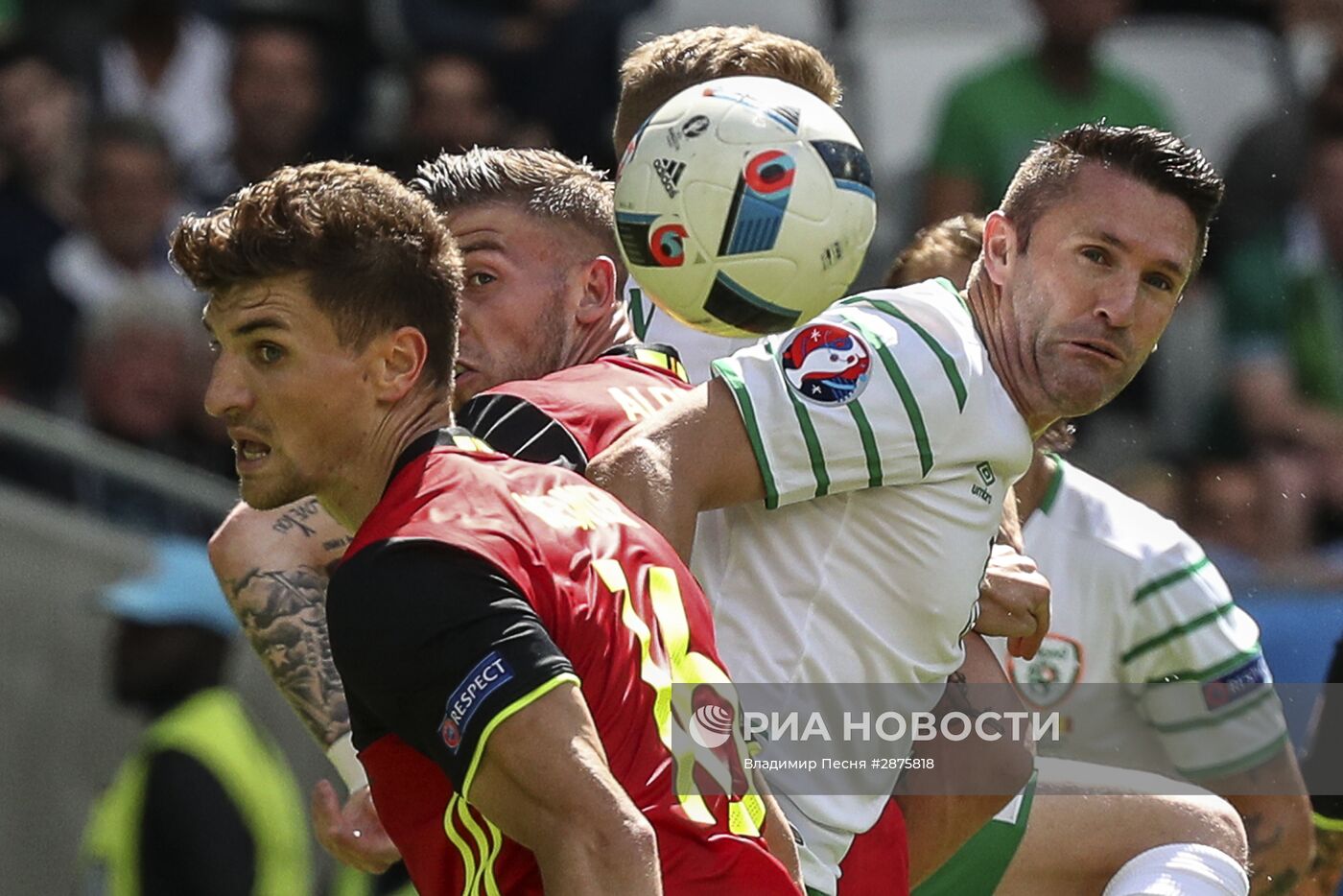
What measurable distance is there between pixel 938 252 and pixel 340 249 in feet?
7.30

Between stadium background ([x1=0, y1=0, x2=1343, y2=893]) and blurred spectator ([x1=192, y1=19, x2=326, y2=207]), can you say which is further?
blurred spectator ([x1=192, y1=19, x2=326, y2=207])

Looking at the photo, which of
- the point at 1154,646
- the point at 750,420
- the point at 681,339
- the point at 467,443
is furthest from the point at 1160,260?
the point at 1154,646

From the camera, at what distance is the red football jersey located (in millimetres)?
3430

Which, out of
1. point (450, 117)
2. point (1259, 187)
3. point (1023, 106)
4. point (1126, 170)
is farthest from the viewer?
point (450, 117)

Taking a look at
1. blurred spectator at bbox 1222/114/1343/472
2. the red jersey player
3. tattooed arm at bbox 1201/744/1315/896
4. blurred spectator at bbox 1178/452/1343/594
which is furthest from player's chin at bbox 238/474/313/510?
blurred spectator at bbox 1222/114/1343/472

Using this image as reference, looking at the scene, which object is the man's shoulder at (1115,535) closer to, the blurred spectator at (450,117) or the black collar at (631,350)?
the black collar at (631,350)

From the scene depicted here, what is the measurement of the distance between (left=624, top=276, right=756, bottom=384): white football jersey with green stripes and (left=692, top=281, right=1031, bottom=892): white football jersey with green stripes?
2.56ft

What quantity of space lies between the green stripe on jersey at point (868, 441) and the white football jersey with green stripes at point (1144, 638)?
5.95 ft

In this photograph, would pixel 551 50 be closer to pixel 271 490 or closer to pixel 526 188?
pixel 526 188

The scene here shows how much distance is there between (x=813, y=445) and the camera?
403 centimetres

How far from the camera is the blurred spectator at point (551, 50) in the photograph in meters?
10.4

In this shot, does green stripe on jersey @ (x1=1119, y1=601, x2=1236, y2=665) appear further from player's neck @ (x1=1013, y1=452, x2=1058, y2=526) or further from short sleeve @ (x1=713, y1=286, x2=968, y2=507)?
short sleeve @ (x1=713, y1=286, x2=968, y2=507)

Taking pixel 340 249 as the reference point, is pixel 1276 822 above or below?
below

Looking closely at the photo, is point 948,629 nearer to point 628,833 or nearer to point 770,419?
point 770,419
